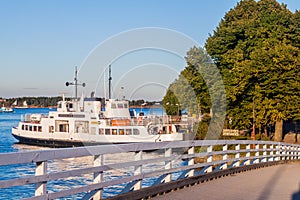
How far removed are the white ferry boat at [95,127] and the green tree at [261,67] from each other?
8525 millimetres

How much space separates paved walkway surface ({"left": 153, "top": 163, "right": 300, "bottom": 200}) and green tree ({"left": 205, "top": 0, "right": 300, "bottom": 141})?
3148cm

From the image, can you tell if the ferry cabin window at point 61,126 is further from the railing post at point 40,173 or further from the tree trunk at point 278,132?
the railing post at point 40,173

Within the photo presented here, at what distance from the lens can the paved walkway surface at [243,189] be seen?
12.0m

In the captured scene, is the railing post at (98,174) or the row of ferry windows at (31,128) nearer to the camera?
the railing post at (98,174)

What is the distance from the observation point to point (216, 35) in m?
62.1

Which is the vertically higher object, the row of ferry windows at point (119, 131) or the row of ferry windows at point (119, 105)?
the row of ferry windows at point (119, 105)

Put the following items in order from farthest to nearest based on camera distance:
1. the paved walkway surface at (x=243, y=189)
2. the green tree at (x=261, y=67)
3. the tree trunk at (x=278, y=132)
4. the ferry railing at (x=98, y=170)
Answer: the tree trunk at (x=278, y=132), the green tree at (x=261, y=67), the paved walkway surface at (x=243, y=189), the ferry railing at (x=98, y=170)

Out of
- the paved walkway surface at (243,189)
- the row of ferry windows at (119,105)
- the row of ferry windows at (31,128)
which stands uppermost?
the row of ferry windows at (119,105)

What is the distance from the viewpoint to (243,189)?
13625 mm

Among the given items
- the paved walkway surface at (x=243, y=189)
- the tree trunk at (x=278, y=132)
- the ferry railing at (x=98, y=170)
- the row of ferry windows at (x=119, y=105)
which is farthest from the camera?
the row of ferry windows at (x=119, y=105)

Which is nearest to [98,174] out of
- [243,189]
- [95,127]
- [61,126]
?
[243,189]

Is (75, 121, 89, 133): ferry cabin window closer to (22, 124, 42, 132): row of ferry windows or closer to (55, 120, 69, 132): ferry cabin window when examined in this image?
(55, 120, 69, 132): ferry cabin window

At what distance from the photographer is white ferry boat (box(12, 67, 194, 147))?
59.8 m

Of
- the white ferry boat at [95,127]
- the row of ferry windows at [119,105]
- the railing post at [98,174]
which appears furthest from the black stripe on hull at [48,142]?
the railing post at [98,174]
